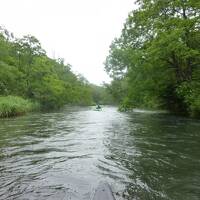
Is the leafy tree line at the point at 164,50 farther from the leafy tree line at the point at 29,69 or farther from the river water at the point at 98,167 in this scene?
the leafy tree line at the point at 29,69

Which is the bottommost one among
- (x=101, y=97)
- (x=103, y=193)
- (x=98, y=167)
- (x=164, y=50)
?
(x=98, y=167)

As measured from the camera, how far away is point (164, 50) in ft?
57.8

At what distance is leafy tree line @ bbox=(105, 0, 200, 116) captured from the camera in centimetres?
1730

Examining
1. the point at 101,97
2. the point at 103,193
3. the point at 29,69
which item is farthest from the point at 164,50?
the point at 101,97

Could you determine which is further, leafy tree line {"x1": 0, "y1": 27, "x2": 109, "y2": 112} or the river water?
leafy tree line {"x1": 0, "y1": 27, "x2": 109, "y2": 112}

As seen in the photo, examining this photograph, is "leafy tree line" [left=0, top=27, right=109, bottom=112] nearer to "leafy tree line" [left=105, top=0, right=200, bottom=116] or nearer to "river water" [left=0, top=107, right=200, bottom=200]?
"leafy tree line" [left=105, top=0, right=200, bottom=116]

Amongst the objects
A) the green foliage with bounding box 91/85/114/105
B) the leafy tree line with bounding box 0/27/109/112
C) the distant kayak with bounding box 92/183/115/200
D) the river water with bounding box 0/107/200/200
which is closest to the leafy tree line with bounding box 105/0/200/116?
the river water with bounding box 0/107/200/200

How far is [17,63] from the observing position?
3744 cm

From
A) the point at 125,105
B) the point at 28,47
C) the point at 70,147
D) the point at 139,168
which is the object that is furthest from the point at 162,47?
the point at 28,47

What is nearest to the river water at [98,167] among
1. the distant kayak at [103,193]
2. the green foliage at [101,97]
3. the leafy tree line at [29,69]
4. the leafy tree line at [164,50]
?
the distant kayak at [103,193]

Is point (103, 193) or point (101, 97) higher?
point (101, 97)

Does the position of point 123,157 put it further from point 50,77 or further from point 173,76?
point 50,77

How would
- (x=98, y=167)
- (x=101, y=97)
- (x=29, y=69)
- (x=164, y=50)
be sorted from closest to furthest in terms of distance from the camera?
(x=98, y=167) → (x=164, y=50) → (x=29, y=69) → (x=101, y=97)

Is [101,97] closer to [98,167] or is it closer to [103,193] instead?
[98,167]
